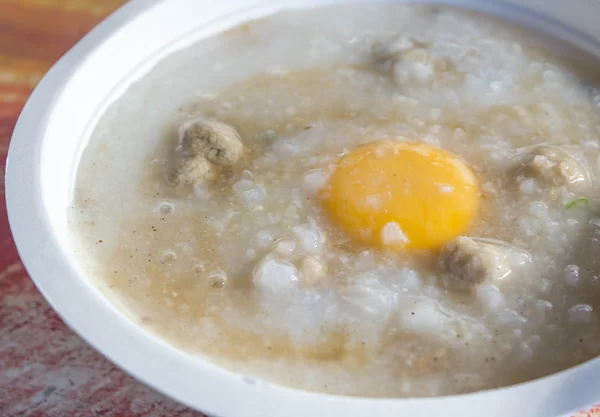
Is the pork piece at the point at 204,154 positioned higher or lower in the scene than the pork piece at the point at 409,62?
lower

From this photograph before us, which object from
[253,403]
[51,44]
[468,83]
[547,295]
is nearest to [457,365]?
[547,295]

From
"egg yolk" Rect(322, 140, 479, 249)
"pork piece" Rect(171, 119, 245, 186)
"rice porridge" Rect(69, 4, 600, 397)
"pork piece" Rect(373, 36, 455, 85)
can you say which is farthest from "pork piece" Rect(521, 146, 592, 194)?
"pork piece" Rect(171, 119, 245, 186)

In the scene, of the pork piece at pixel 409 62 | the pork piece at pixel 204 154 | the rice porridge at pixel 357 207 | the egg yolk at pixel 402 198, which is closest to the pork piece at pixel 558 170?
the rice porridge at pixel 357 207

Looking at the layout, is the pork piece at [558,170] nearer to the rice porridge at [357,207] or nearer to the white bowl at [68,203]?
the rice porridge at [357,207]

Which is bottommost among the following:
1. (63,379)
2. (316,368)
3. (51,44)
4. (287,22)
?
(63,379)

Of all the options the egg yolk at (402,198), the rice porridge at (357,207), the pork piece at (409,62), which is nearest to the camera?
the rice porridge at (357,207)

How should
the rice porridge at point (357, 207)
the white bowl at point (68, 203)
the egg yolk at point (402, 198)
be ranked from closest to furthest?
the white bowl at point (68, 203) → the rice porridge at point (357, 207) → the egg yolk at point (402, 198)

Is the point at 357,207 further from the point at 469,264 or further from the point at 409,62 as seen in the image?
the point at 409,62

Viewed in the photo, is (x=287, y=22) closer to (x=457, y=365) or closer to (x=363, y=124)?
(x=363, y=124)
